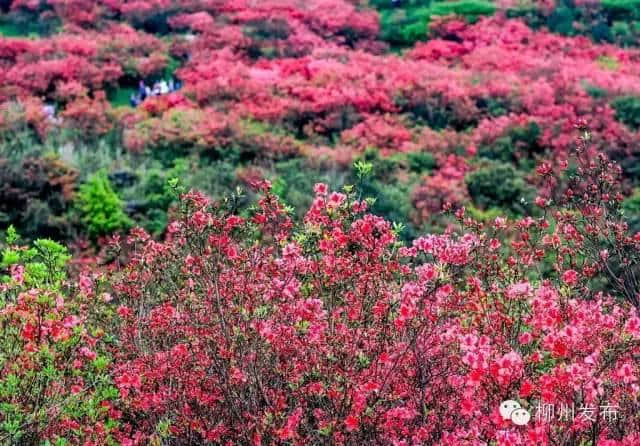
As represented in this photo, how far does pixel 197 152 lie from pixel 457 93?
578cm

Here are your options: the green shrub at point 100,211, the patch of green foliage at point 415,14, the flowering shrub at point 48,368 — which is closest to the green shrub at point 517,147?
the green shrub at point 100,211

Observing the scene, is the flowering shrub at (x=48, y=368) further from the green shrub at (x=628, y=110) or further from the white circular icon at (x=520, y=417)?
the green shrub at (x=628, y=110)

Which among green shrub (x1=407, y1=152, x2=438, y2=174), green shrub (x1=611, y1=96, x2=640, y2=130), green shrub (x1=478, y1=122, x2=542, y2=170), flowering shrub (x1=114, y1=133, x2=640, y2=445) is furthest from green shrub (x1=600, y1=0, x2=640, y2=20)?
flowering shrub (x1=114, y1=133, x2=640, y2=445)

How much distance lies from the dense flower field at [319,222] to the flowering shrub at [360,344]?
17mm

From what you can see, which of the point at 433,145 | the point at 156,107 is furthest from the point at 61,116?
A: the point at 433,145

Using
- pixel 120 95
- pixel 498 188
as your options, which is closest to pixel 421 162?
pixel 498 188

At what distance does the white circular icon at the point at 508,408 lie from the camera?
277 cm

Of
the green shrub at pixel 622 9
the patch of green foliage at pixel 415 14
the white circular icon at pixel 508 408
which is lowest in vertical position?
the patch of green foliage at pixel 415 14

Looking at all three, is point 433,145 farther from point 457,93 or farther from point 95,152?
point 95,152

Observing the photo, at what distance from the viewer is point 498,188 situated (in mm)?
11562

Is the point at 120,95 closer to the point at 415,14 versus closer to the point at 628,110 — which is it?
the point at 415,14

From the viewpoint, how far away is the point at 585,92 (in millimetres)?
14836

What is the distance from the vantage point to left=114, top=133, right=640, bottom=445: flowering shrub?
294 cm

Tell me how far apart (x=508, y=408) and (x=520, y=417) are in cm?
6
